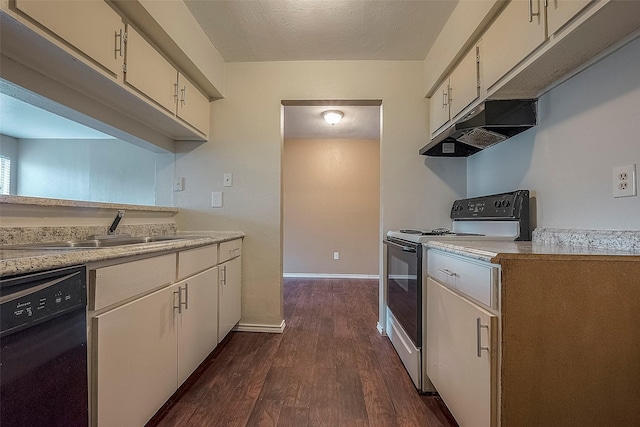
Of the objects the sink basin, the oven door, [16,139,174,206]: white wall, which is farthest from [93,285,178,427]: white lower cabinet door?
[16,139,174,206]: white wall

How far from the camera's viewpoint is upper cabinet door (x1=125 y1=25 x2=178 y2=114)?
1479 millimetres

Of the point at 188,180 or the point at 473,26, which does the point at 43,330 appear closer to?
the point at 188,180

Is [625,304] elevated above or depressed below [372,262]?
above

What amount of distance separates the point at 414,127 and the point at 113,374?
243cm

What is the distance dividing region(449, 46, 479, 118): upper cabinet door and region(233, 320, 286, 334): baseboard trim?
2097 millimetres

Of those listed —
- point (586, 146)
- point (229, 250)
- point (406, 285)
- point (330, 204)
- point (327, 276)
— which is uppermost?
point (586, 146)

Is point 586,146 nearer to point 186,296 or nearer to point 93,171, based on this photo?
point 186,296

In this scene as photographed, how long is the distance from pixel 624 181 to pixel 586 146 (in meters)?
0.24

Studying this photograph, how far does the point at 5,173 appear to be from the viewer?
2916 millimetres

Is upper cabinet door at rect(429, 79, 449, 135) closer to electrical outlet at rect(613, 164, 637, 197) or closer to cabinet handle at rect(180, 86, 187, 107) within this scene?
electrical outlet at rect(613, 164, 637, 197)

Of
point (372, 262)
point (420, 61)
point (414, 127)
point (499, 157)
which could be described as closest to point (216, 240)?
point (414, 127)

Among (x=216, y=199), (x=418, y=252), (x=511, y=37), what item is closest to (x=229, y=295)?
(x=216, y=199)

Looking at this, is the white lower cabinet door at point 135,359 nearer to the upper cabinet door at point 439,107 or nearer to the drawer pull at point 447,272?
the drawer pull at point 447,272

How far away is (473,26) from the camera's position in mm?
1566
